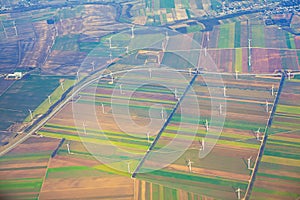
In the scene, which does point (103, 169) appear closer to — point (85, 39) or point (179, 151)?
point (179, 151)

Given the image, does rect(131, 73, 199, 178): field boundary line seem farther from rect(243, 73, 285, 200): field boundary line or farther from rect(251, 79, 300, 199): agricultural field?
rect(251, 79, 300, 199): agricultural field

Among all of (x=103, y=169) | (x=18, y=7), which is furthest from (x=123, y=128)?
(x=18, y=7)

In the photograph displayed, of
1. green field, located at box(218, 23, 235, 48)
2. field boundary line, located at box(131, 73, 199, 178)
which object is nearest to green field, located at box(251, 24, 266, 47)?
green field, located at box(218, 23, 235, 48)

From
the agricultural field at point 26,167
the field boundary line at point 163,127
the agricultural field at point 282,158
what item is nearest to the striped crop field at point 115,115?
the field boundary line at point 163,127

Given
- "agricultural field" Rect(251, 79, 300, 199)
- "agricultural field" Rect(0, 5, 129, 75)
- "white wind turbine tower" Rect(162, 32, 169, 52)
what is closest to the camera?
"agricultural field" Rect(251, 79, 300, 199)

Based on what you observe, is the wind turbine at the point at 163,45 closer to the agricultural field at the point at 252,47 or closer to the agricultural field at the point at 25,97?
the agricultural field at the point at 252,47
